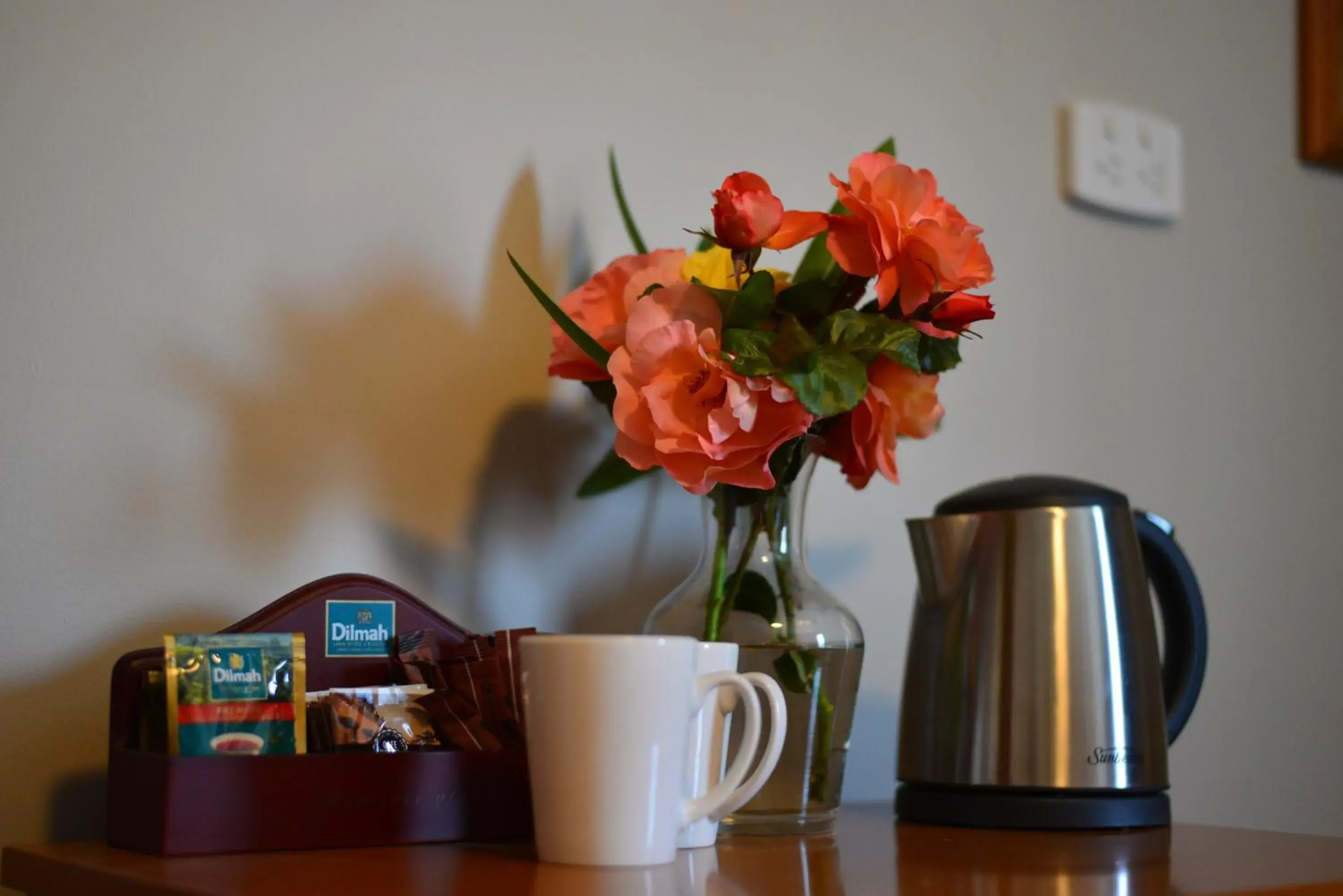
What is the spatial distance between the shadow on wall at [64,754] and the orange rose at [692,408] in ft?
1.12

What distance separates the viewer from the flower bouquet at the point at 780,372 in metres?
→ 0.71

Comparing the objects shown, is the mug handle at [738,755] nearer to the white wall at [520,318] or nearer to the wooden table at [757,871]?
the wooden table at [757,871]

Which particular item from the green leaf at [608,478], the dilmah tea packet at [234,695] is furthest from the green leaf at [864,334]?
the dilmah tea packet at [234,695]

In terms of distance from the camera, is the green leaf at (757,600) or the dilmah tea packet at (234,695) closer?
the dilmah tea packet at (234,695)

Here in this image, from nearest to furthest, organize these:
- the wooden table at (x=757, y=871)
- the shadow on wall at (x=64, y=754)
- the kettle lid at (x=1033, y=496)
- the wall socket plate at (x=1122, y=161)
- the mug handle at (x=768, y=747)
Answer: the wooden table at (x=757, y=871)
the mug handle at (x=768, y=747)
the shadow on wall at (x=64, y=754)
the kettle lid at (x=1033, y=496)
the wall socket plate at (x=1122, y=161)

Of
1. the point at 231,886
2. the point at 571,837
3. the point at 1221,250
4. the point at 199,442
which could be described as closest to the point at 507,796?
the point at 571,837

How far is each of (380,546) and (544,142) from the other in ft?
1.05

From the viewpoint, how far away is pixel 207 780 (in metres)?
0.61

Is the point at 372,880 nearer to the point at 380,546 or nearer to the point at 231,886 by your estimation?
the point at 231,886

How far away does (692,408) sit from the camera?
71 centimetres

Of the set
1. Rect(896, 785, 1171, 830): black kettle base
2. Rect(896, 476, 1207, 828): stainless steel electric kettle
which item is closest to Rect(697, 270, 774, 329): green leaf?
Rect(896, 476, 1207, 828): stainless steel electric kettle

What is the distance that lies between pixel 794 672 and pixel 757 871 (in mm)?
165

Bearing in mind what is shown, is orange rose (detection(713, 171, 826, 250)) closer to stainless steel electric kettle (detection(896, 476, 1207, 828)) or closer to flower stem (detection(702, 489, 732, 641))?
flower stem (detection(702, 489, 732, 641))

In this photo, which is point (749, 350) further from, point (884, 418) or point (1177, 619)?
point (1177, 619)
